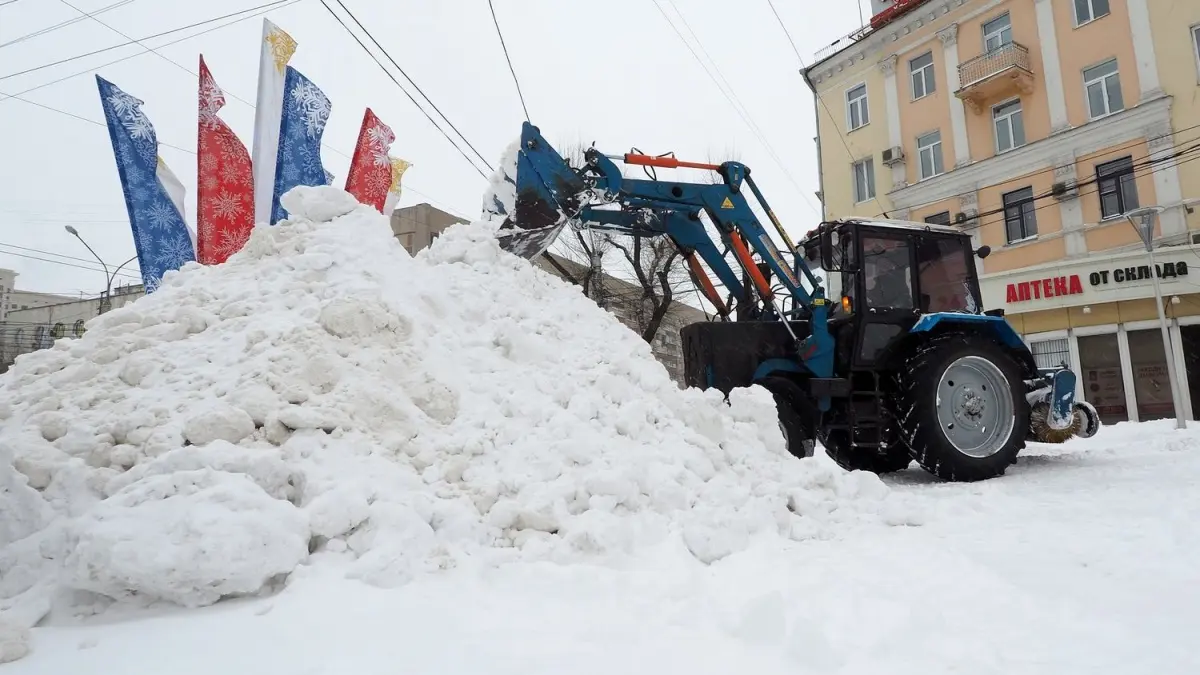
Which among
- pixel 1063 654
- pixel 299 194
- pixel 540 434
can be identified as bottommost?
pixel 1063 654

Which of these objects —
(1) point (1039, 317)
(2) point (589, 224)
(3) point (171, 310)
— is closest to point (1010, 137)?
(1) point (1039, 317)

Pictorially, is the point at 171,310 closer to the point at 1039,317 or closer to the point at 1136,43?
the point at 1039,317

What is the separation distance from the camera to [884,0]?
1853 centimetres

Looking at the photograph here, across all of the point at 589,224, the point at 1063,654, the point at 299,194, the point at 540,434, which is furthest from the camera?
the point at 589,224

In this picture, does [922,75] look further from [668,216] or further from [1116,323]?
[668,216]

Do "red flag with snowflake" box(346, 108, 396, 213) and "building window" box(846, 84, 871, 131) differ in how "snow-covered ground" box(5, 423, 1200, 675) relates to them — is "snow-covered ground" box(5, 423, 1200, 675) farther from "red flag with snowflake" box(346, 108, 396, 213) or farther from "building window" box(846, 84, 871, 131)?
"building window" box(846, 84, 871, 131)

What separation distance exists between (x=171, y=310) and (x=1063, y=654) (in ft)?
14.1

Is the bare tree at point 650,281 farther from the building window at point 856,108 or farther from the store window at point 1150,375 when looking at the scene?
the store window at point 1150,375

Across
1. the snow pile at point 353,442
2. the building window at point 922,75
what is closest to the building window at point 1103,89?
the building window at point 922,75

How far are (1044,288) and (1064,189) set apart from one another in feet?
6.98

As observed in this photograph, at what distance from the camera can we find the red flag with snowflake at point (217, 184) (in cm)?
1238

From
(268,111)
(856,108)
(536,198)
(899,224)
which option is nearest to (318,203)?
(536,198)

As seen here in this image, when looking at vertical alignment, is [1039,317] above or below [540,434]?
above

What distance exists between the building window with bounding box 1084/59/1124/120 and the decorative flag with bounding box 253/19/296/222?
55.6 ft
